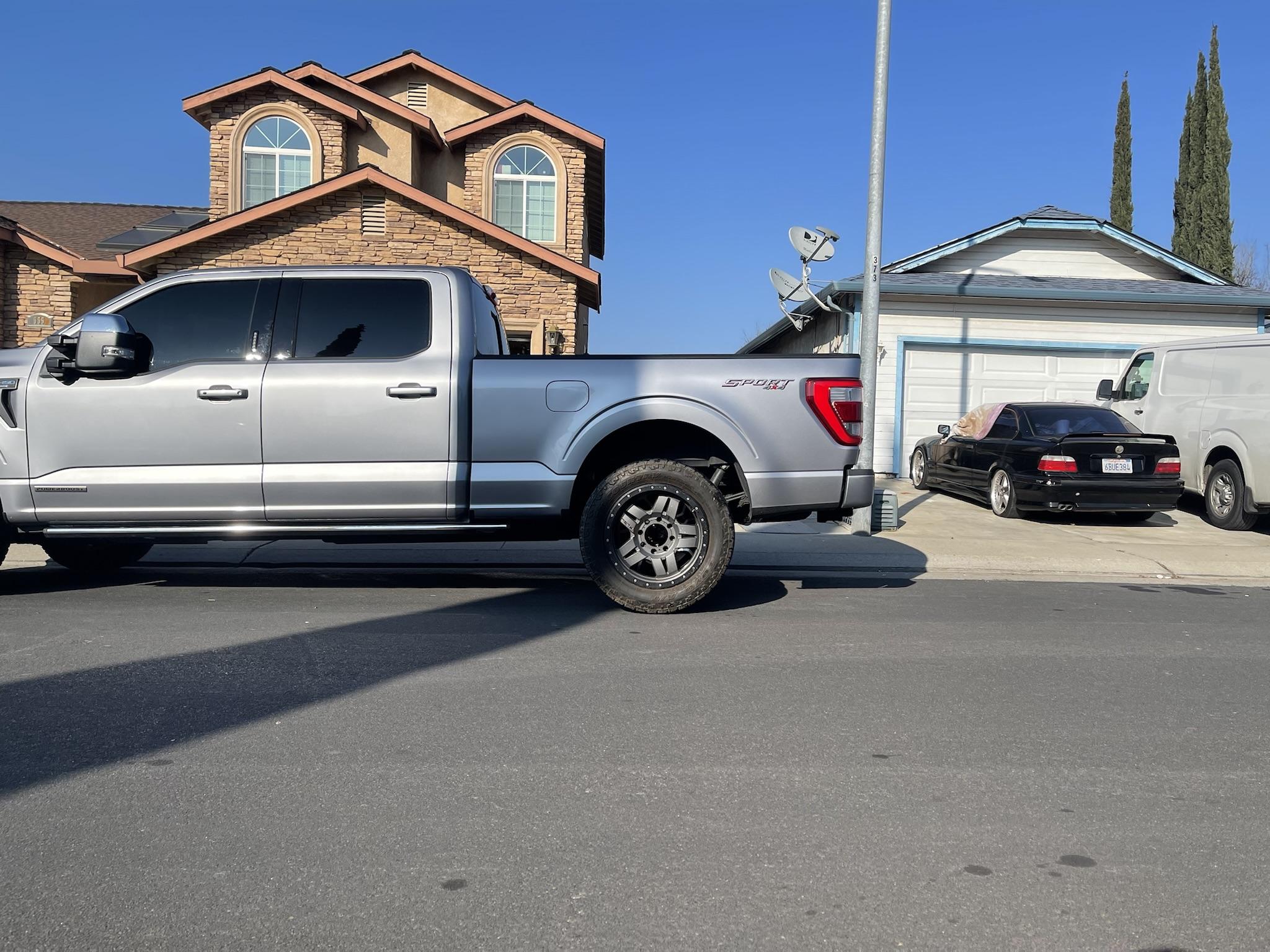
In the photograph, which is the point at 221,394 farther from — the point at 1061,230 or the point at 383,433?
the point at 1061,230

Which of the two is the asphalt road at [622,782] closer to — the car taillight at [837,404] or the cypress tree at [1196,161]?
the car taillight at [837,404]

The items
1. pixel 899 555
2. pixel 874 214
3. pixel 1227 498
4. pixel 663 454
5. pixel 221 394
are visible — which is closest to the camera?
pixel 221 394

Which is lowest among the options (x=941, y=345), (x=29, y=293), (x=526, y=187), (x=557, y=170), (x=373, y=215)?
(x=941, y=345)

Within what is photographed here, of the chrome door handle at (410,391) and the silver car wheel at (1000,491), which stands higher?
the chrome door handle at (410,391)

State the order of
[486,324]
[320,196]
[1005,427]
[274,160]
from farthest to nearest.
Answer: [274,160]
[320,196]
[1005,427]
[486,324]

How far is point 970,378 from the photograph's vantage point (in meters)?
16.6

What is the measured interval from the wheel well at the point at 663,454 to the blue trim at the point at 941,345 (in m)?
10.0

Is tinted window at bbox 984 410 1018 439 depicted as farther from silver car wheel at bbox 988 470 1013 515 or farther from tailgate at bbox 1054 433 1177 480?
tailgate at bbox 1054 433 1177 480

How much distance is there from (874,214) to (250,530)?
690 centimetres

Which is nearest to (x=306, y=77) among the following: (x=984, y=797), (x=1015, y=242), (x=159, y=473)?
(x=1015, y=242)

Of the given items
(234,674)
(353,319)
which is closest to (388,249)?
(353,319)

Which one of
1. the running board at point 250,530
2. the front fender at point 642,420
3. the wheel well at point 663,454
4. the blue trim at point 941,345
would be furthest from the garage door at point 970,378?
the running board at point 250,530

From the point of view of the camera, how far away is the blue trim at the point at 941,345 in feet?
53.8

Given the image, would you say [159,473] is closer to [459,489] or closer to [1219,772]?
[459,489]
